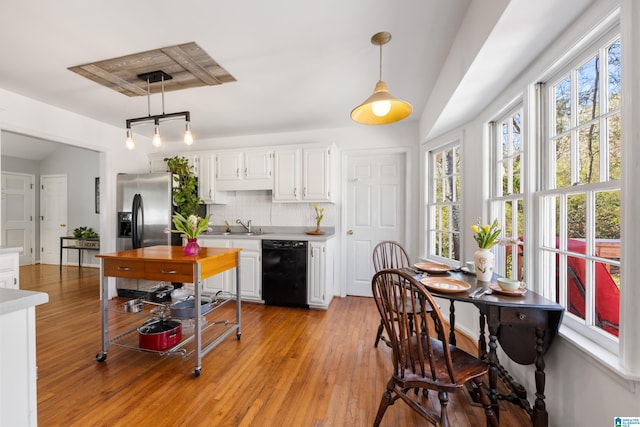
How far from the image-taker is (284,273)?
3.54 metres

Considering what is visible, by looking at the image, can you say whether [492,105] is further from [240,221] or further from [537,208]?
[240,221]

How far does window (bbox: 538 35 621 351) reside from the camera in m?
1.30

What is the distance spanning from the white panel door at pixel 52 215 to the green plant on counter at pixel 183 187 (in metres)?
4.24

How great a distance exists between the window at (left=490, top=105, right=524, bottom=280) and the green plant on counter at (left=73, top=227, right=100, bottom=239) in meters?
7.07

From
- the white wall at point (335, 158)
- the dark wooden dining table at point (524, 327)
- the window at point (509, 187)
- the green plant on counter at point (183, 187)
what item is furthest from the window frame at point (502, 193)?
the green plant on counter at point (183, 187)

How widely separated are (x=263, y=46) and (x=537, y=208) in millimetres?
A: 2276

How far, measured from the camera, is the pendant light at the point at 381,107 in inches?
64.4

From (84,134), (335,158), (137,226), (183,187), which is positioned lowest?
(137,226)

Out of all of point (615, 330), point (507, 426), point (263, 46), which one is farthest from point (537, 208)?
point (263, 46)

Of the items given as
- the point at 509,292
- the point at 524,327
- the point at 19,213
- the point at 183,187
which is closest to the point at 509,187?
the point at 509,292

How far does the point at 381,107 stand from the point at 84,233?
22.3 ft

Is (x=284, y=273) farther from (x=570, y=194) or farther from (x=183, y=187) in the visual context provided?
(x=570, y=194)

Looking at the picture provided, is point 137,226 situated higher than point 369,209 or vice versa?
point 369,209

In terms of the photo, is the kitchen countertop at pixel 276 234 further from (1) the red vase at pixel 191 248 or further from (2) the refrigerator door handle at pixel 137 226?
(1) the red vase at pixel 191 248
